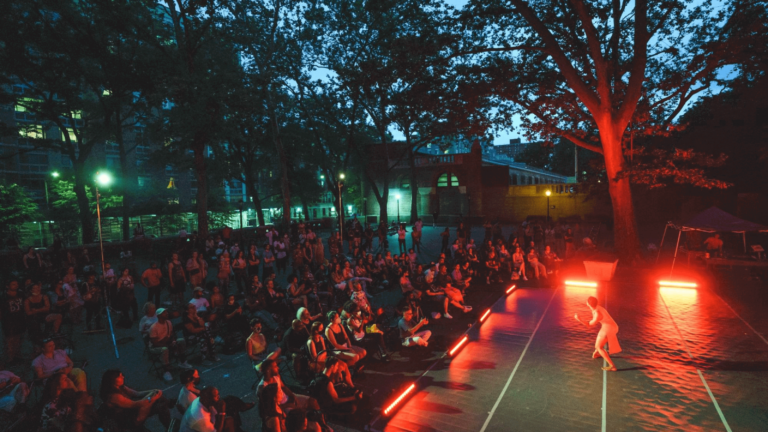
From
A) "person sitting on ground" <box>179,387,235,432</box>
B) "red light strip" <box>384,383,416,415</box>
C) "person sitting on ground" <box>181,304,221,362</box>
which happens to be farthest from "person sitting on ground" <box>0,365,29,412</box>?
"red light strip" <box>384,383,416,415</box>

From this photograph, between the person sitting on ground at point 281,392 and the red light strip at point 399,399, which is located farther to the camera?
the red light strip at point 399,399

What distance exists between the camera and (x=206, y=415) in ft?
15.2

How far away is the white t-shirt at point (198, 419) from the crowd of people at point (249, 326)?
1cm

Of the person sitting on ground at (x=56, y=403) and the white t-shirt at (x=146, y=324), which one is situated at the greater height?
the white t-shirt at (x=146, y=324)

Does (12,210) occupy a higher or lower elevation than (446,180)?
lower

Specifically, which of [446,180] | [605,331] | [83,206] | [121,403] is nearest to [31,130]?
[83,206]

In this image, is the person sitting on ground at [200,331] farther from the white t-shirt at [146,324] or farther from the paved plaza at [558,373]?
the white t-shirt at [146,324]

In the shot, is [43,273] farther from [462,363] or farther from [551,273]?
[551,273]

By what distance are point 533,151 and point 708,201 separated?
45.3m

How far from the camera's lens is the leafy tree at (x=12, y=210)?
22.7 metres

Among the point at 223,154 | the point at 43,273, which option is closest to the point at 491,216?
the point at 223,154

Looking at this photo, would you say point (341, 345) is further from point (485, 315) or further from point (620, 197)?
point (620, 197)

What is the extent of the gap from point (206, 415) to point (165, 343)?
3.43m

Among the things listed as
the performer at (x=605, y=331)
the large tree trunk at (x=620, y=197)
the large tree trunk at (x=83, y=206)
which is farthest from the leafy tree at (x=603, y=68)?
the large tree trunk at (x=83, y=206)
